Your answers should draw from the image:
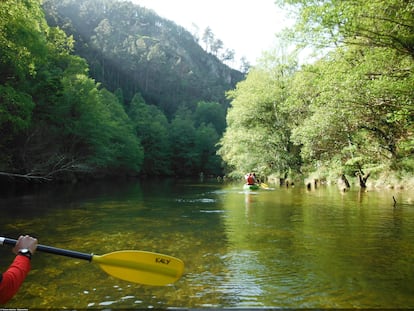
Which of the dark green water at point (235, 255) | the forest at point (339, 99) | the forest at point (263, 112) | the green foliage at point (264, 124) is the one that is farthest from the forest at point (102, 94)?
the green foliage at point (264, 124)

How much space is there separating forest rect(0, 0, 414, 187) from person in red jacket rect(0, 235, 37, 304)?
32.0 feet

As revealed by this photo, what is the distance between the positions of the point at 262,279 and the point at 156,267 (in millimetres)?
A: 1984

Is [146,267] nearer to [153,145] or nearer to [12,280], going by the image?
[12,280]

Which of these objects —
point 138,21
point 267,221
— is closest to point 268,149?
point 267,221

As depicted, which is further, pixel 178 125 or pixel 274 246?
pixel 178 125

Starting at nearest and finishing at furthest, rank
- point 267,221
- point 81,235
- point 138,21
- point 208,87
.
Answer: point 81,235 < point 267,221 < point 208,87 < point 138,21

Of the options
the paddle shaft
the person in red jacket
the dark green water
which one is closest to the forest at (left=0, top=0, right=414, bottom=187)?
the dark green water

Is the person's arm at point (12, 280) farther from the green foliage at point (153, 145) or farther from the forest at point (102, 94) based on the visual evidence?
the green foliage at point (153, 145)

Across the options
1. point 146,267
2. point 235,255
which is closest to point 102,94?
point 235,255

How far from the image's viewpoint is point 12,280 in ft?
11.3

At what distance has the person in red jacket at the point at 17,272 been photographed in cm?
338

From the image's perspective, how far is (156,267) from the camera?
17.0 ft

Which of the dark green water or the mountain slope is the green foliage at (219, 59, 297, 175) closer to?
the dark green water

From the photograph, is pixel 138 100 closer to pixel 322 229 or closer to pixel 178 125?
pixel 178 125
